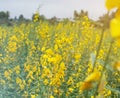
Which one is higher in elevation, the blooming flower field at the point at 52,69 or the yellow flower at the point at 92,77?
the yellow flower at the point at 92,77

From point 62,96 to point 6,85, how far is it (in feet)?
2.51

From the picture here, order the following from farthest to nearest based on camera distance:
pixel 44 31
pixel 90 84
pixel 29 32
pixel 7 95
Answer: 1. pixel 29 32
2. pixel 44 31
3. pixel 7 95
4. pixel 90 84

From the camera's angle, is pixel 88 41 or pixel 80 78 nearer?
pixel 80 78

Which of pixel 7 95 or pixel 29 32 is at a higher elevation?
pixel 29 32

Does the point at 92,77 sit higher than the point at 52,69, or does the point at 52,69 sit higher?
the point at 92,77

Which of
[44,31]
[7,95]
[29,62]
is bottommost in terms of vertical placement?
[7,95]

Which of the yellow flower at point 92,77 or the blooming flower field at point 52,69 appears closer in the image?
the yellow flower at point 92,77

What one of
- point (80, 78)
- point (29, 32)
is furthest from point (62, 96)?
point (29, 32)

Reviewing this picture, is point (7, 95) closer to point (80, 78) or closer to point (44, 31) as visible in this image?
point (80, 78)

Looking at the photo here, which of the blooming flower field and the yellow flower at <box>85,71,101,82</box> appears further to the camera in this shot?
the blooming flower field

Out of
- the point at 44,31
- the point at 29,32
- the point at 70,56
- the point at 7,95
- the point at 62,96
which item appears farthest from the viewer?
the point at 29,32

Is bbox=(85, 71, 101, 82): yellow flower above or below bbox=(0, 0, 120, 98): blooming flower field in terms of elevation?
above

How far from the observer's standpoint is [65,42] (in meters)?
4.76

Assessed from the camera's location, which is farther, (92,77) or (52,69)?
(52,69)
